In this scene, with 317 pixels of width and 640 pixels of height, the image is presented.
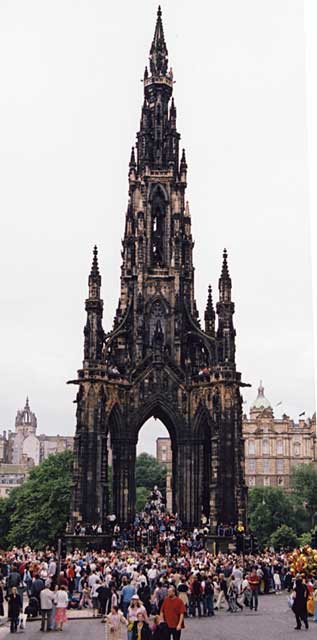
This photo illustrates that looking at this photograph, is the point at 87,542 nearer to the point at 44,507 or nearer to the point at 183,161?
the point at 44,507

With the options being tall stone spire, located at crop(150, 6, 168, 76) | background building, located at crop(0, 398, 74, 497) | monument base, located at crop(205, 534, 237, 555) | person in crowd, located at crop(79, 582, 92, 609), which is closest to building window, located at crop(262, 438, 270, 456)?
background building, located at crop(0, 398, 74, 497)

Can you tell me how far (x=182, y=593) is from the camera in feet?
82.8

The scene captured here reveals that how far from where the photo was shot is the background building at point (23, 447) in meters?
137

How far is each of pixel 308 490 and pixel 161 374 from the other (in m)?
34.0

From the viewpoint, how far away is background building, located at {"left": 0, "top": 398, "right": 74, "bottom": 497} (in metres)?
137

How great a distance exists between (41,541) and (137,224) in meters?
23.4

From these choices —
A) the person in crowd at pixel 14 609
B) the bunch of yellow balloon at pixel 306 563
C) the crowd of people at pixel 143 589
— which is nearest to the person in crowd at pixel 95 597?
the crowd of people at pixel 143 589

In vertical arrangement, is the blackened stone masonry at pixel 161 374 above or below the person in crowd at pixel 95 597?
above

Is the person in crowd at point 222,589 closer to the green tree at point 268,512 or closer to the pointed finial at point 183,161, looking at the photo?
the pointed finial at point 183,161

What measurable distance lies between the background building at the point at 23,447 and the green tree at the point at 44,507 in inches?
2395

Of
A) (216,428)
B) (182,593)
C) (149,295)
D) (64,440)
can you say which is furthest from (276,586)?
(64,440)

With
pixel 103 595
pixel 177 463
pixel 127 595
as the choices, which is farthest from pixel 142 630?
pixel 177 463

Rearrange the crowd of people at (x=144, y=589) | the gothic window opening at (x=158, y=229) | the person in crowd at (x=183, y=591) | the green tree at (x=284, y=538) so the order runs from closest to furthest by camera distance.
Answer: the crowd of people at (x=144, y=589) < the person in crowd at (x=183, y=591) < the gothic window opening at (x=158, y=229) < the green tree at (x=284, y=538)

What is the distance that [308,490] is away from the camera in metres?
81.3
